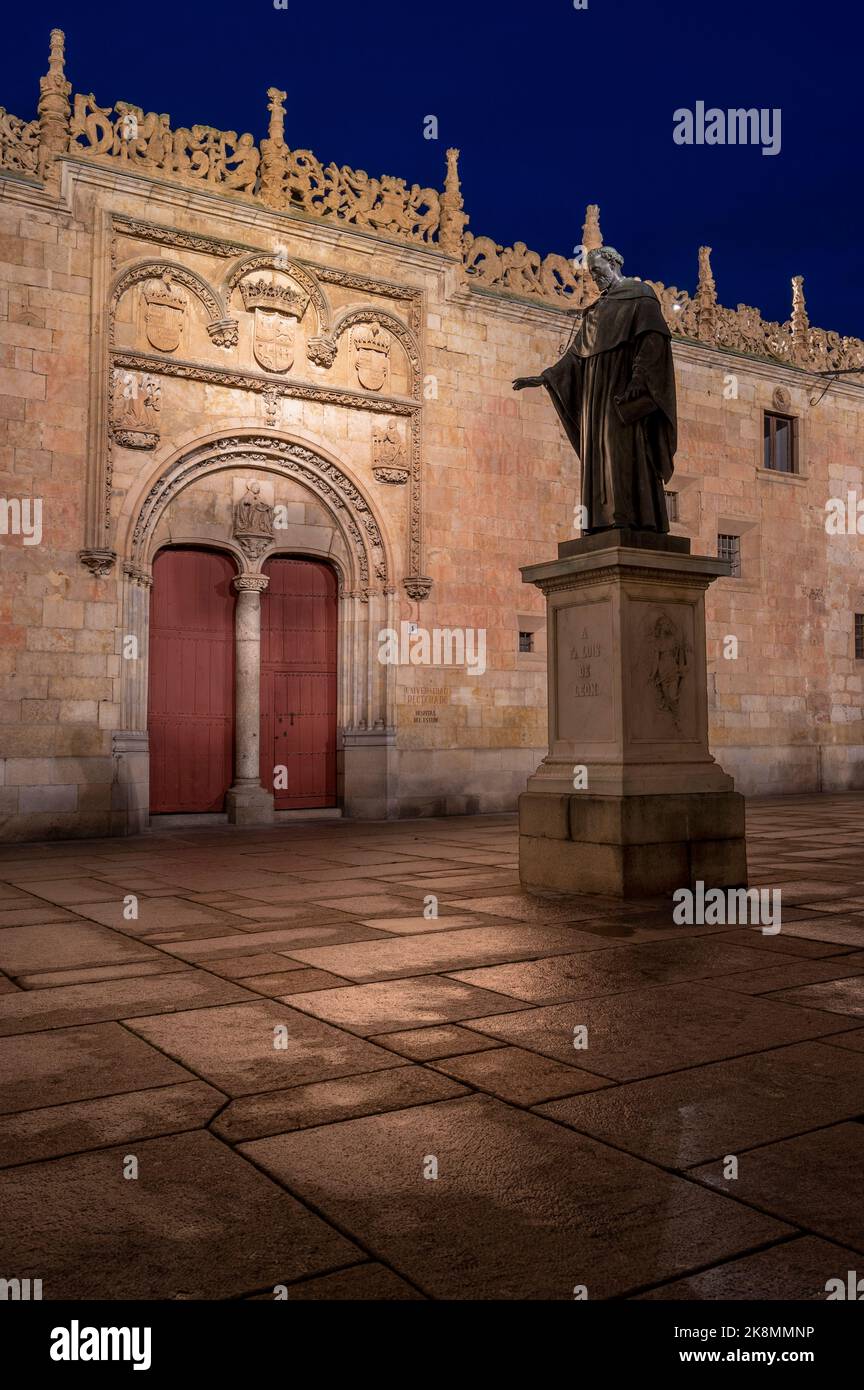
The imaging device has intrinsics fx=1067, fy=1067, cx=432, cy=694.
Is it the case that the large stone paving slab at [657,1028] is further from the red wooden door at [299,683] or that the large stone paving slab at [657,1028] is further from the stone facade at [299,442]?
the red wooden door at [299,683]

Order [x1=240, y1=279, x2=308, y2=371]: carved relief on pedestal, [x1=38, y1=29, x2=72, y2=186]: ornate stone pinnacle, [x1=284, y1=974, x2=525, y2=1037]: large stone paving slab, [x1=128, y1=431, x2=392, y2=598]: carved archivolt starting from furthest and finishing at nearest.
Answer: [x1=240, y1=279, x2=308, y2=371]: carved relief on pedestal → [x1=128, y1=431, x2=392, y2=598]: carved archivolt → [x1=38, y1=29, x2=72, y2=186]: ornate stone pinnacle → [x1=284, y1=974, x2=525, y2=1037]: large stone paving slab

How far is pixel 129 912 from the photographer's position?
20.8ft

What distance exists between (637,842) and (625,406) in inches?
113

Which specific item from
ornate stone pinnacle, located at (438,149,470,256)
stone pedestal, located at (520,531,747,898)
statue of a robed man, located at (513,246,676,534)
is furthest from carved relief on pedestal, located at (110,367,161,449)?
stone pedestal, located at (520,531,747,898)

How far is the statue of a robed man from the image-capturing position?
7.05 m

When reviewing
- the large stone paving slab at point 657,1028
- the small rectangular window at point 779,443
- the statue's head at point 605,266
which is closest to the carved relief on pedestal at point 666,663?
the statue's head at point 605,266

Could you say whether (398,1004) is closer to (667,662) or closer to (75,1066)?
(75,1066)

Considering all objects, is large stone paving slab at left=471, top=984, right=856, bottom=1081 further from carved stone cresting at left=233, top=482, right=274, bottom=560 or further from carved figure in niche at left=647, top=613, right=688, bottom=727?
carved stone cresting at left=233, top=482, right=274, bottom=560

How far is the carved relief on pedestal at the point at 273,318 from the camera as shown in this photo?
44.0 feet

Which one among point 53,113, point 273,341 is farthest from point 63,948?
point 53,113

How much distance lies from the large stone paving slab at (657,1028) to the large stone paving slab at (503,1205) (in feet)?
2.13

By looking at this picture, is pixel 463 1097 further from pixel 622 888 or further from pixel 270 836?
pixel 270 836

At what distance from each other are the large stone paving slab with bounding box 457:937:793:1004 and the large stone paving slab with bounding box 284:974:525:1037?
0.47 feet

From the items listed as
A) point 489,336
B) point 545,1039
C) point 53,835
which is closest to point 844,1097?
point 545,1039
